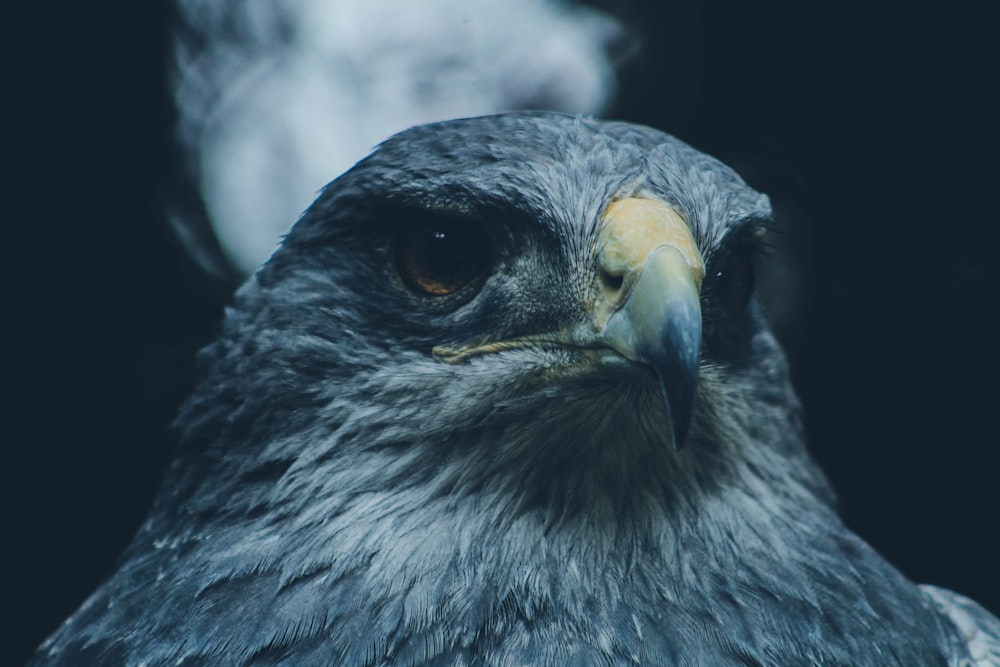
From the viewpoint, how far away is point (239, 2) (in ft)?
17.8

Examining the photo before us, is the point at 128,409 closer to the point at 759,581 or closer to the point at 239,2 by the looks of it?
the point at 239,2

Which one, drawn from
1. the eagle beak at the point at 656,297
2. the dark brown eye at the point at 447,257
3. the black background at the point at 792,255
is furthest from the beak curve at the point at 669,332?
the black background at the point at 792,255

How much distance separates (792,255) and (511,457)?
7.96ft

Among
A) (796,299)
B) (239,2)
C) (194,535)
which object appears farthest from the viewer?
(239,2)

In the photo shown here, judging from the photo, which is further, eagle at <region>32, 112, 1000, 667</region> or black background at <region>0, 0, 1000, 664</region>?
black background at <region>0, 0, 1000, 664</region>

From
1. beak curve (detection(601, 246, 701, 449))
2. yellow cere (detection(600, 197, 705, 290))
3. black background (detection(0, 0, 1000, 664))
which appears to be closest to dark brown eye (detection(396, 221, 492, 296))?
yellow cere (detection(600, 197, 705, 290))

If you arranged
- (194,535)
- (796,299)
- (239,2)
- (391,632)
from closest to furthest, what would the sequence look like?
(391,632) → (194,535) → (796,299) → (239,2)

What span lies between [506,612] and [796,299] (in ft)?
8.79

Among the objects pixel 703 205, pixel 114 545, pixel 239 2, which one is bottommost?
pixel 114 545

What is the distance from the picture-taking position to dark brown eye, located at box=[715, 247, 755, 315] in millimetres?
2568

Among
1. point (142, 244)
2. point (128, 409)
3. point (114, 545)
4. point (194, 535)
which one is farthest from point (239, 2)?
point (194, 535)

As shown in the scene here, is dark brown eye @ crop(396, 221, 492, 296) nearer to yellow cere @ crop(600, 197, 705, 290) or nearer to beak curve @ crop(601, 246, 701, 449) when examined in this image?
yellow cere @ crop(600, 197, 705, 290)

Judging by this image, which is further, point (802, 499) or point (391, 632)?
point (802, 499)

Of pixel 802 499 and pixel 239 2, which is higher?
pixel 239 2
